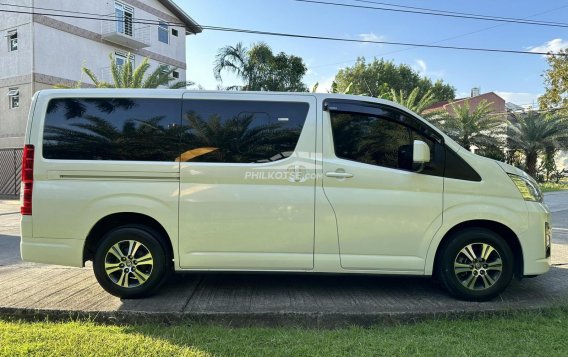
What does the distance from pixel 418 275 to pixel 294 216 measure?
4.54 ft

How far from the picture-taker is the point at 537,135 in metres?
25.0

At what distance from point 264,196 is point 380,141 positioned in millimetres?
1311

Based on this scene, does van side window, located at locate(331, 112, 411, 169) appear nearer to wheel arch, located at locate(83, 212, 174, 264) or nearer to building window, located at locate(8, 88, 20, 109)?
wheel arch, located at locate(83, 212, 174, 264)

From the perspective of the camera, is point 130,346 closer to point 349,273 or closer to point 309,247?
point 309,247

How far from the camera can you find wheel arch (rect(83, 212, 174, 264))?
4.52 meters

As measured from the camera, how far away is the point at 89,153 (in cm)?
445

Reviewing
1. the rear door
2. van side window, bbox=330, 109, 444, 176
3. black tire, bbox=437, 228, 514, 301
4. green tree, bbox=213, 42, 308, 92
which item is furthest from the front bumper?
green tree, bbox=213, 42, 308, 92

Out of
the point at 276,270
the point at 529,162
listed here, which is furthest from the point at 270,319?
the point at 529,162

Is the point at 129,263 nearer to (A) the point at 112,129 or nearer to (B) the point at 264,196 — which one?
(A) the point at 112,129

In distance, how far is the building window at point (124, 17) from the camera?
24.3 meters

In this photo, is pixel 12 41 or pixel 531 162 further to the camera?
pixel 531 162

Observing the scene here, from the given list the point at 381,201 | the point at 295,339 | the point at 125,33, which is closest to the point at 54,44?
the point at 125,33

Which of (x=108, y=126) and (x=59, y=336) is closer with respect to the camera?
(x=59, y=336)

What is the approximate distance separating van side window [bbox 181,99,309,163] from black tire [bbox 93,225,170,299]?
930mm
